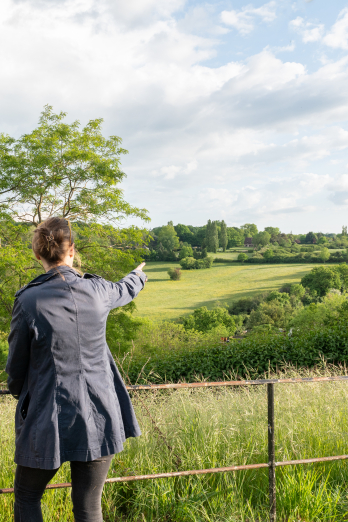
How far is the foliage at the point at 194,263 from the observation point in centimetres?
7738

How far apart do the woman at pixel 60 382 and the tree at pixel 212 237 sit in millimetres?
86485

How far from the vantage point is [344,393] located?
3.29 meters

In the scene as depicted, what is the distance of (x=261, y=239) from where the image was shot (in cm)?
9600

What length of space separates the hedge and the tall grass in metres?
7.82

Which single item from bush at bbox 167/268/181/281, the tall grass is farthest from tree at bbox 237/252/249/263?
the tall grass

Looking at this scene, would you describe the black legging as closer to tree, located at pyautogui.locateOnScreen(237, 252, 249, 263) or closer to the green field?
the green field

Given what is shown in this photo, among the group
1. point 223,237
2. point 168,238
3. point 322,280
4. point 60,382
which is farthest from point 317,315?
point 223,237

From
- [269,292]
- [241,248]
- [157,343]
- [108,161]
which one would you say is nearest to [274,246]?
[241,248]

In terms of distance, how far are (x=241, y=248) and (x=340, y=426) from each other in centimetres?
9389

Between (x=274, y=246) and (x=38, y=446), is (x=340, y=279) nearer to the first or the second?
(x=274, y=246)

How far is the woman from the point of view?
133cm

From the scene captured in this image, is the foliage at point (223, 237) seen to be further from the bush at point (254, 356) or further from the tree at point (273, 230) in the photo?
the bush at point (254, 356)

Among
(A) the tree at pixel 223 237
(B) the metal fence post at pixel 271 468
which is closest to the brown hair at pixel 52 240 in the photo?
(B) the metal fence post at pixel 271 468

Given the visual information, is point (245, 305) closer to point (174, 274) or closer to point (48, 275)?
point (174, 274)
